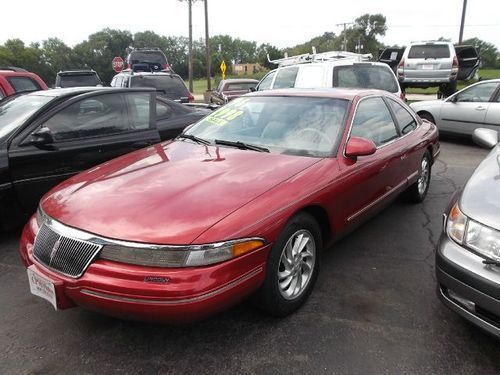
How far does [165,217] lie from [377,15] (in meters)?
92.5

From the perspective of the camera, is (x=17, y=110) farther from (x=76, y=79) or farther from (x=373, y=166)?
(x=76, y=79)

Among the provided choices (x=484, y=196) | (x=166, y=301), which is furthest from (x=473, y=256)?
(x=166, y=301)

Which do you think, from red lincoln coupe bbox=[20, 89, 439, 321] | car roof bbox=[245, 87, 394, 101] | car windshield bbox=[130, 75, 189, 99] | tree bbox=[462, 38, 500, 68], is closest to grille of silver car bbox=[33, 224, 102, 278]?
red lincoln coupe bbox=[20, 89, 439, 321]

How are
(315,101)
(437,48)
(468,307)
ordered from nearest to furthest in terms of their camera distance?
(468,307) < (315,101) < (437,48)

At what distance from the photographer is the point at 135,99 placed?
17.4 ft

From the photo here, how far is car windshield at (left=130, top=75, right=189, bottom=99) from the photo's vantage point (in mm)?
10164

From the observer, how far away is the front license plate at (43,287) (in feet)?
7.71

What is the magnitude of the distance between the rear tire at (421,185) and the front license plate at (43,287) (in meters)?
3.96

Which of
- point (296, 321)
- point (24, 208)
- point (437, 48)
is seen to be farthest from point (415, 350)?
point (437, 48)

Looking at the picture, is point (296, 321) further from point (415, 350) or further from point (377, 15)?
point (377, 15)

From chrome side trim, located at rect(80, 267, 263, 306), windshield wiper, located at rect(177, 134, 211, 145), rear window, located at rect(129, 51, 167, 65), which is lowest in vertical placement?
chrome side trim, located at rect(80, 267, 263, 306)

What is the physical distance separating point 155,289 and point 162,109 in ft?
13.3

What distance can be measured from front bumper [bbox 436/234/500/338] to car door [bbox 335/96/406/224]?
0.94m

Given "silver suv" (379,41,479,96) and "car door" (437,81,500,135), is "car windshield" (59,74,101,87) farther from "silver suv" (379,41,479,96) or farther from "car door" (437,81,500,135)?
"car door" (437,81,500,135)
